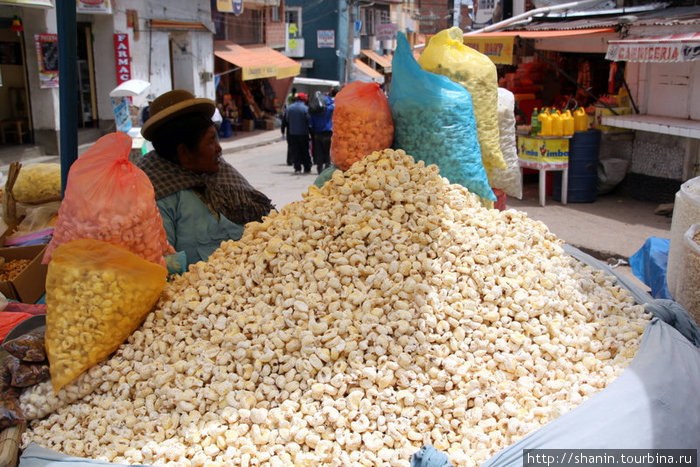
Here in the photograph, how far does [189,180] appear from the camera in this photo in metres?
2.79

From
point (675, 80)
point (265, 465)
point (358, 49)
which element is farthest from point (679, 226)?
point (358, 49)

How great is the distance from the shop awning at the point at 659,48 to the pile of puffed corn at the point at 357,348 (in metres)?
4.23

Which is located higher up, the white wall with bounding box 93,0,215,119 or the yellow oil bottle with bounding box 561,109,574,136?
the white wall with bounding box 93,0,215,119

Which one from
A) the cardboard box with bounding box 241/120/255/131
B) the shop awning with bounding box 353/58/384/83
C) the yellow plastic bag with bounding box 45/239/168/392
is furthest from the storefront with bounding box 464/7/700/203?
the shop awning with bounding box 353/58/384/83

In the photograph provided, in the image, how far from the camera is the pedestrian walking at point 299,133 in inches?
410

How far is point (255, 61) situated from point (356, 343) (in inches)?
612

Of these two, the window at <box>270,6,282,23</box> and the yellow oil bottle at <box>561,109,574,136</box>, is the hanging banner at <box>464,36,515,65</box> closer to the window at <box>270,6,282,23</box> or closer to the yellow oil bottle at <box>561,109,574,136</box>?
the yellow oil bottle at <box>561,109,574,136</box>

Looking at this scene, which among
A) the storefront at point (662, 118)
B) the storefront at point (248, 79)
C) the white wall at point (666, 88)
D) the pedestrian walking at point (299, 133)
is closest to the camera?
the storefront at point (662, 118)

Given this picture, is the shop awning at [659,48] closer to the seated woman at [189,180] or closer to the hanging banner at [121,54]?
the seated woman at [189,180]

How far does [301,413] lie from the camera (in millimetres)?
1745

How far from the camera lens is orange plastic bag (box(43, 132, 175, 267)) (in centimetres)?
215

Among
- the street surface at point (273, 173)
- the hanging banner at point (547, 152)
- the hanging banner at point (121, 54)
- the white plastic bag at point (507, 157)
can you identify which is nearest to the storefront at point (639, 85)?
the hanging banner at point (547, 152)

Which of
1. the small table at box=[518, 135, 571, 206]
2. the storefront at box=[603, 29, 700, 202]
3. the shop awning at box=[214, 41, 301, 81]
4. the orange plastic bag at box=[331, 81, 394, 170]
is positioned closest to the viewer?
the orange plastic bag at box=[331, 81, 394, 170]

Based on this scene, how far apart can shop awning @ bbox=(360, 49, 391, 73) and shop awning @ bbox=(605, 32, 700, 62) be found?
69.1 ft
